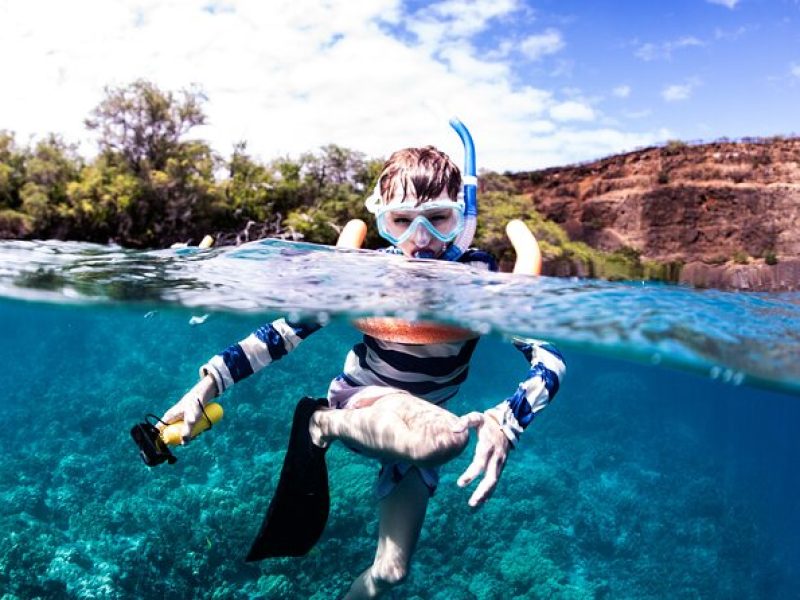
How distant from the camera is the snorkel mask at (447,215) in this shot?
366 centimetres

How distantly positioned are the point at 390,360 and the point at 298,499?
3.70 ft

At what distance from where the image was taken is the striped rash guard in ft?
12.2

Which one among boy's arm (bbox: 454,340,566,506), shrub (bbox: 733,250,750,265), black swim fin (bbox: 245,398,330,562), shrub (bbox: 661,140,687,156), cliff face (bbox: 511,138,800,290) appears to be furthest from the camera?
shrub (bbox: 661,140,687,156)

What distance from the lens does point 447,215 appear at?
371cm

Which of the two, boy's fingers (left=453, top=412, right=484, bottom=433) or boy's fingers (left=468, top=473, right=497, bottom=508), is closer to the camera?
boy's fingers (left=468, top=473, right=497, bottom=508)

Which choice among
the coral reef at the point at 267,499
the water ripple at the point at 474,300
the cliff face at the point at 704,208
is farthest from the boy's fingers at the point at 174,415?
the cliff face at the point at 704,208

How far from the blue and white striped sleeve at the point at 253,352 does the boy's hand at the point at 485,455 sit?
1303 millimetres

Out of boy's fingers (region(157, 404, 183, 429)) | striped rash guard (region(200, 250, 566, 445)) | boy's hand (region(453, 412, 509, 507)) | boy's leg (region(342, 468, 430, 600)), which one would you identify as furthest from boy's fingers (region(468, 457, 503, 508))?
boy's fingers (region(157, 404, 183, 429))

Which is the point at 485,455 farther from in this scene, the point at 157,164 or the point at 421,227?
the point at 157,164

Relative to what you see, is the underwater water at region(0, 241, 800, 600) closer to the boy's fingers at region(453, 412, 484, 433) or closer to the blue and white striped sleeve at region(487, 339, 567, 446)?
the blue and white striped sleeve at region(487, 339, 567, 446)

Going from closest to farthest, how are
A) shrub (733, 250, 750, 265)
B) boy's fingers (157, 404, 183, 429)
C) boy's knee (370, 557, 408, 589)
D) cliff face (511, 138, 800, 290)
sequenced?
boy's fingers (157, 404, 183, 429) → boy's knee (370, 557, 408, 589) → shrub (733, 250, 750, 265) → cliff face (511, 138, 800, 290)

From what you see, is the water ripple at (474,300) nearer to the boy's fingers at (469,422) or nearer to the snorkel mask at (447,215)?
the snorkel mask at (447,215)

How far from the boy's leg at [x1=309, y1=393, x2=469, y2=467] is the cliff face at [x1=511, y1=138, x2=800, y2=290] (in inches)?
1575

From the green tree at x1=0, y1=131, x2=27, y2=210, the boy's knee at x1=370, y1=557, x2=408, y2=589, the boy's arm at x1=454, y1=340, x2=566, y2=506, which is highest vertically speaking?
the green tree at x1=0, y1=131, x2=27, y2=210
